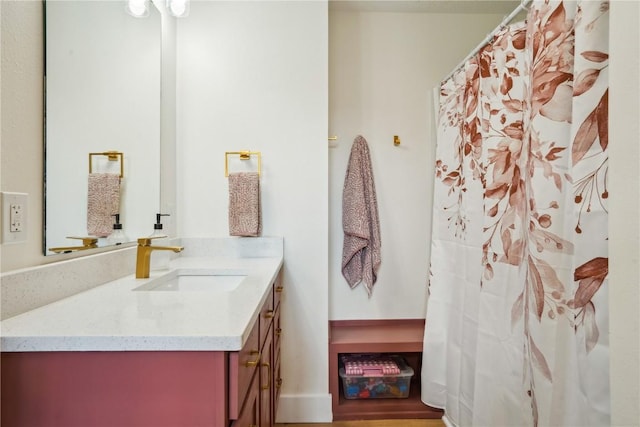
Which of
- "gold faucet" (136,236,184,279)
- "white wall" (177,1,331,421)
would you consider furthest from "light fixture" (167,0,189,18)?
"gold faucet" (136,236,184,279)

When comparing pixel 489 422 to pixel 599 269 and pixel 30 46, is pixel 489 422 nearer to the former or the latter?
pixel 599 269

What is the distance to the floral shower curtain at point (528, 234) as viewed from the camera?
75 cm

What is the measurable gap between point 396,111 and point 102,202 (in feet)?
5.64

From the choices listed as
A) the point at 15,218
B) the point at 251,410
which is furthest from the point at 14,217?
the point at 251,410

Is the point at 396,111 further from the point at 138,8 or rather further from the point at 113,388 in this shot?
the point at 113,388

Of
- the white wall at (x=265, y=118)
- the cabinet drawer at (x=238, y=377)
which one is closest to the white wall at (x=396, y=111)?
the white wall at (x=265, y=118)

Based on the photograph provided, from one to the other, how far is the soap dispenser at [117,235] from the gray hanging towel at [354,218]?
1160 millimetres

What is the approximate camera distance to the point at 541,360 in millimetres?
908

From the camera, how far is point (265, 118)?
158 cm

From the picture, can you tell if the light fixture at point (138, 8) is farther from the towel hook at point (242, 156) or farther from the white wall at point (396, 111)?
the white wall at point (396, 111)

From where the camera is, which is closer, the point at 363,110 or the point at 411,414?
the point at 411,414

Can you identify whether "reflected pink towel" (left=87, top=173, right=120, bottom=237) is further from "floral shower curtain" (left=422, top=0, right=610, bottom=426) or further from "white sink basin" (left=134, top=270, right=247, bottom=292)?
"floral shower curtain" (left=422, top=0, right=610, bottom=426)

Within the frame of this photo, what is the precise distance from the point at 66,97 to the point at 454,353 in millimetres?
1875

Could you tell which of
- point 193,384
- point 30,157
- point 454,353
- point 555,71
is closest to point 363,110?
point 555,71
